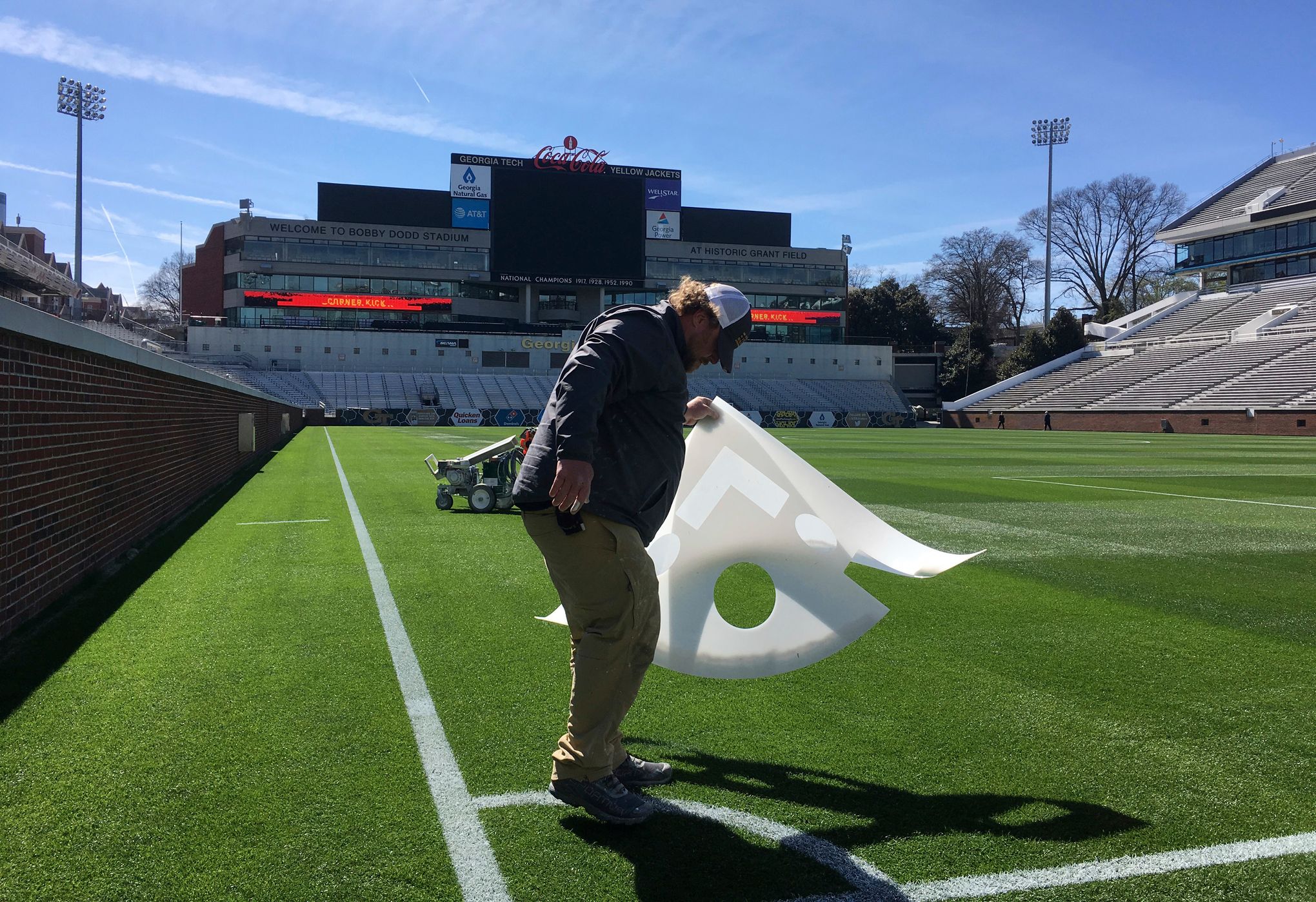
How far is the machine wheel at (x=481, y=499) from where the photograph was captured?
38.5 feet

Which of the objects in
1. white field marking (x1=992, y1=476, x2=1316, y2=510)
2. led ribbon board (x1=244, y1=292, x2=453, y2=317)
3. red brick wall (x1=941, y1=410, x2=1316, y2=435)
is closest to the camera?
white field marking (x1=992, y1=476, x2=1316, y2=510)

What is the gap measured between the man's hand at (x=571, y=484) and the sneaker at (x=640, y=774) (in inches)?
42.0

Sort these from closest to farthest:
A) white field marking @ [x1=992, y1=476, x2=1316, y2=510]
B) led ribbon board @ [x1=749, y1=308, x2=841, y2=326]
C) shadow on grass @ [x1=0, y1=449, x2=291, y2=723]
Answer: shadow on grass @ [x1=0, y1=449, x2=291, y2=723]
white field marking @ [x1=992, y1=476, x2=1316, y2=510]
led ribbon board @ [x1=749, y1=308, x2=841, y2=326]

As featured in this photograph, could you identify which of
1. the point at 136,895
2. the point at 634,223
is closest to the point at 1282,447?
the point at 136,895

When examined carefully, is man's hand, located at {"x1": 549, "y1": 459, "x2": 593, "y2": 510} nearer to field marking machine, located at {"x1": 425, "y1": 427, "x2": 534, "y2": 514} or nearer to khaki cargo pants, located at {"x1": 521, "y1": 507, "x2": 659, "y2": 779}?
khaki cargo pants, located at {"x1": 521, "y1": 507, "x2": 659, "y2": 779}

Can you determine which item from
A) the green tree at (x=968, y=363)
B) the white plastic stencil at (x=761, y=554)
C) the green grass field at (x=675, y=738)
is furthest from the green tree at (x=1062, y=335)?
the white plastic stencil at (x=761, y=554)

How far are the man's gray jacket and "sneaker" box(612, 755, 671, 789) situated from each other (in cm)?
Result: 85

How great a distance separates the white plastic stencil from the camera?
4078 mm

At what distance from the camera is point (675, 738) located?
3832mm

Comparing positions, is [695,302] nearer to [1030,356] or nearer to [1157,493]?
[1157,493]

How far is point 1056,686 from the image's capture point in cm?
461

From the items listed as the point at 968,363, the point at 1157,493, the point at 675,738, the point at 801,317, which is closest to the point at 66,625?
the point at 675,738

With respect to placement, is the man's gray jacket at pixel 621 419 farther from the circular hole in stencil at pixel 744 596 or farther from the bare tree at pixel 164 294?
the bare tree at pixel 164 294

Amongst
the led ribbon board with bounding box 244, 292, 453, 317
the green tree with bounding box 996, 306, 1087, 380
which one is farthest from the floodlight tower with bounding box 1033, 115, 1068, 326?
the led ribbon board with bounding box 244, 292, 453, 317
